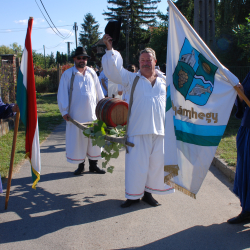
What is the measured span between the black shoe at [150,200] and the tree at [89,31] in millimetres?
69525

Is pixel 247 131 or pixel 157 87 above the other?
pixel 157 87

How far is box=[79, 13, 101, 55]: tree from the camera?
71.1 m

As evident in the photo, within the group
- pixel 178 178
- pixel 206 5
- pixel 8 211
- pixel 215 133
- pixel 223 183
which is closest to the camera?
pixel 215 133

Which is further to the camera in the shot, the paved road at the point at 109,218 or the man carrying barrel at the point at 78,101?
the man carrying barrel at the point at 78,101

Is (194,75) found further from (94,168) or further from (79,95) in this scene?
(94,168)

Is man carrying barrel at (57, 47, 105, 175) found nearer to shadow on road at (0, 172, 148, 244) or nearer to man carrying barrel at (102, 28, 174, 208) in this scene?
shadow on road at (0, 172, 148, 244)

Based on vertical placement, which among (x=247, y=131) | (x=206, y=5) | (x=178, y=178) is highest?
(x=206, y=5)

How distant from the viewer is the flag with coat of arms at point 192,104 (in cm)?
316

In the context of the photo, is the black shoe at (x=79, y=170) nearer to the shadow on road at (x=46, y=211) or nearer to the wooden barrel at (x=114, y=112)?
the shadow on road at (x=46, y=211)

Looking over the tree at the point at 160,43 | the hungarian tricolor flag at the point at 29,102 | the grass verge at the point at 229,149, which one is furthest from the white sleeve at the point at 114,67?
the tree at the point at 160,43

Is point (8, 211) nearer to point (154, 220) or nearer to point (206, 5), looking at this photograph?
point (154, 220)

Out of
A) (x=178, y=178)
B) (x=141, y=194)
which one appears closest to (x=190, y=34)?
(x=178, y=178)

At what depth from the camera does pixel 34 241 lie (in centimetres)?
331

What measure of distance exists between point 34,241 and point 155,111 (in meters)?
2.17
